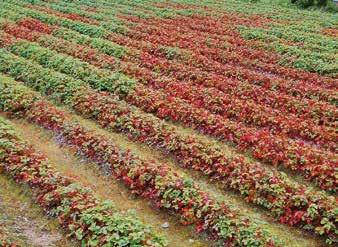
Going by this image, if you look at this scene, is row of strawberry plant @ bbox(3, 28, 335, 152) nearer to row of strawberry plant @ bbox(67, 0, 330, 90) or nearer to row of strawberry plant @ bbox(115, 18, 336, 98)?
row of strawberry plant @ bbox(115, 18, 336, 98)

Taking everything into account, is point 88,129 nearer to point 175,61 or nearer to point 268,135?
point 268,135

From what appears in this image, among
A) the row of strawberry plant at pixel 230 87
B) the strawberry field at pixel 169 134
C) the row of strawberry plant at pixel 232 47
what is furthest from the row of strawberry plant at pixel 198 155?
the row of strawberry plant at pixel 232 47

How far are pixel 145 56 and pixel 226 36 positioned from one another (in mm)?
6144

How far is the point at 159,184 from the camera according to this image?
10883mm

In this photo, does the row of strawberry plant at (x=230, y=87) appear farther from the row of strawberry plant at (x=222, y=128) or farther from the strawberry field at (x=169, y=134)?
the row of strawberry plant at (x=222, y=128)

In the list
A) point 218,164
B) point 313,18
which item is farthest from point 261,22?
point 218,164

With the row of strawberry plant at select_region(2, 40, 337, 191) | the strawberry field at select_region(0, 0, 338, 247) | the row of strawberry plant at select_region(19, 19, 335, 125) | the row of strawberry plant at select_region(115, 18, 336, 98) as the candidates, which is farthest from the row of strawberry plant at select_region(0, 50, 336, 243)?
the row of strawberry plant at select_region(115, 18, 336, 98)

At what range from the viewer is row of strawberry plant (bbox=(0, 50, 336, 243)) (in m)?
10.3

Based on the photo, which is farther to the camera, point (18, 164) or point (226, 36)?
point (226, 36)

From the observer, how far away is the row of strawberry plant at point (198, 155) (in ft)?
33.7

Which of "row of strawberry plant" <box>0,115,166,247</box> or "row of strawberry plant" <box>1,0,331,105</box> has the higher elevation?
"row of strawberry plant" <box>0,115,166,247</box>

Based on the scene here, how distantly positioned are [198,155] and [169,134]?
1.29 metres

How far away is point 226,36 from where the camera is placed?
25047 mm

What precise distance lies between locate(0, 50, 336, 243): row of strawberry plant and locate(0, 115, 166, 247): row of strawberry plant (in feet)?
8.78
